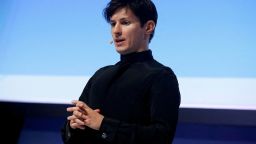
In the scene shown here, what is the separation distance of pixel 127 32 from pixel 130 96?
0.50ft

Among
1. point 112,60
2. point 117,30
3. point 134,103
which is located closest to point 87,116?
point 134,103

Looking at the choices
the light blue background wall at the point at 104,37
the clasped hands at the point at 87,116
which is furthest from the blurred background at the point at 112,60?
the clasped hands at the point at 87,116

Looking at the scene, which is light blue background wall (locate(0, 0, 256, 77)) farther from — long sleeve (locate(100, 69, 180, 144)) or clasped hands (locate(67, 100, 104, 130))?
clasped hands (locate(67, 100, 104, 130))

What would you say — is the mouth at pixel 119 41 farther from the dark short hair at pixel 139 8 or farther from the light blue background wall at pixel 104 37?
the light blue background wall at pixel 104 37

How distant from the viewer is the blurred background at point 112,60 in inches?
49.2

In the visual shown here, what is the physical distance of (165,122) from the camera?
0.74 m

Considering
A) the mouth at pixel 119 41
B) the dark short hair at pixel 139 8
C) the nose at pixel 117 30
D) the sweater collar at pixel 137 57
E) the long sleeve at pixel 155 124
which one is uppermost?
the dark short hair at pixel 139 8

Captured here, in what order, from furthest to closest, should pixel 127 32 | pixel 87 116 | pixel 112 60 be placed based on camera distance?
pixel 112 60
pixel 127 32
pixel 87 116

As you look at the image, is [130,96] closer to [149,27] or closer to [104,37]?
[149,27]

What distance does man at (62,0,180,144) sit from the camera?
28.7 inches

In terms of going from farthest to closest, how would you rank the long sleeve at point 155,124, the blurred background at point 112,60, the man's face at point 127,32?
1. the blurred background at point 112,60
2. the man's face at point 127,32
3. the long sleeve at point 155,124

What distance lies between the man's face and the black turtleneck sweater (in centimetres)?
2

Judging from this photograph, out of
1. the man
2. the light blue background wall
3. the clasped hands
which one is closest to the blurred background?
the light blue background wall

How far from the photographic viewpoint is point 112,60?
4.63 ft
